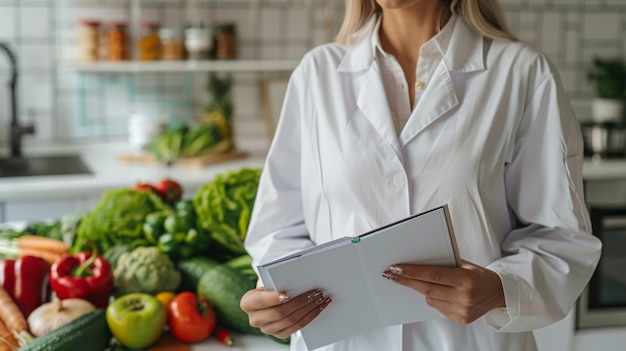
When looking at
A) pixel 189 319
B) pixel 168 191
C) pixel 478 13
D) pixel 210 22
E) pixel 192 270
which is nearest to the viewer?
pixel 478 13

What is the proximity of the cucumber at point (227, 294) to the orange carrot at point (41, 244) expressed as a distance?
1.23 feet

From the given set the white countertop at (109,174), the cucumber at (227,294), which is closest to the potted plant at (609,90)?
the white countertop at (109,174)

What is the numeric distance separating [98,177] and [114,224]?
1239 mm

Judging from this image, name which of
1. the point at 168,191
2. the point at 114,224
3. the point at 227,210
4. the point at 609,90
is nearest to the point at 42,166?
the point at 168,191

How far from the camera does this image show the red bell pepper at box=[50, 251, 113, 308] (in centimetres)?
166

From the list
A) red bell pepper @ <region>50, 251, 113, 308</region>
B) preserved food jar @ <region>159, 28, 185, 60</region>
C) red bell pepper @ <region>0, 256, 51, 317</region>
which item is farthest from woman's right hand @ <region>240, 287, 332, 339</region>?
preserved food jar @ <region>159, 28, 185, 60</region>

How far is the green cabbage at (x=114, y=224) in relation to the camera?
6.24 feet

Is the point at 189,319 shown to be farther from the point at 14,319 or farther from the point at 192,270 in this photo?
the point at 14,319

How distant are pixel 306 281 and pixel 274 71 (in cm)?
259

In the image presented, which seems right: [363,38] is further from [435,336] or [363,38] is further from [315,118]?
[435,336]

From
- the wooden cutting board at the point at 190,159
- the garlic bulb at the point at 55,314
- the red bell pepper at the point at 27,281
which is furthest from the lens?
the wooden cutting board at the point at 190,159

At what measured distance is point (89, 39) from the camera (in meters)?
3.42

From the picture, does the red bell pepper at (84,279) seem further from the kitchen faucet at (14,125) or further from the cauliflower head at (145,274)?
the kitchen faucet at (14,125)

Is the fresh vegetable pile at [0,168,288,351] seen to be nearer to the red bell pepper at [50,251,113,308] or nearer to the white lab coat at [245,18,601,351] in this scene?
the red bell pepper at [50,251,113,308]
